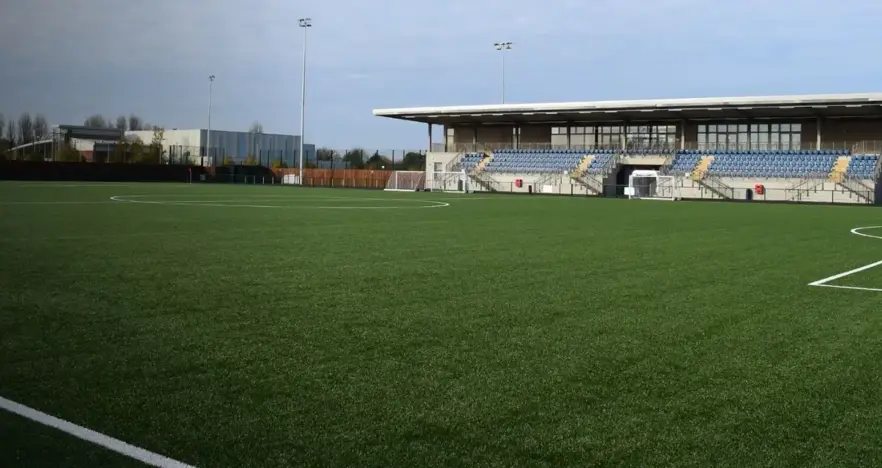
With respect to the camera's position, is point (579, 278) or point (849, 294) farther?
point (579, 278)

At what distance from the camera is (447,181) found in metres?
63.1

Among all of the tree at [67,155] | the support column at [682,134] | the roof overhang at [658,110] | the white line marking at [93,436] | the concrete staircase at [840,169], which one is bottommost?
the white line marking at [93,436]

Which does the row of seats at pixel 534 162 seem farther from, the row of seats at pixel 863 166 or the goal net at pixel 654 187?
the row of seats at pixel 863 166

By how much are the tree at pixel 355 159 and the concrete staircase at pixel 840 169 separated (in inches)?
1890

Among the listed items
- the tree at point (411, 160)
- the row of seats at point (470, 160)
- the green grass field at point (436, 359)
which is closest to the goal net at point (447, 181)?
the row of seats at point (470, 160)

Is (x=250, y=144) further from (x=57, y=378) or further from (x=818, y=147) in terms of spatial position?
(x=57, y=378)

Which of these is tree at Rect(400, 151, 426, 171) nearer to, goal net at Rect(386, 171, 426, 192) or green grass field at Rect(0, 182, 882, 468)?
goal net at Rect(386, 171, 426, 192)

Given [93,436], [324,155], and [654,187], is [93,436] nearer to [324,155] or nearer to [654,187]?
[654,187]

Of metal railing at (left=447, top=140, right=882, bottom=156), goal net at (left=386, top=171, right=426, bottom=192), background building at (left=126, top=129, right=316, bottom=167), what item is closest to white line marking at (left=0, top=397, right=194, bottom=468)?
metal railing at (left=447, top=140, right=882, bottom=156)

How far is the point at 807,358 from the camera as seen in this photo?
6094mm

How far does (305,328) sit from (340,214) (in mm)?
17883

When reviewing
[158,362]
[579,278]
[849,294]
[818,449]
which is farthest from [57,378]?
[849,294]

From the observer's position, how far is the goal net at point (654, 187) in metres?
52.9

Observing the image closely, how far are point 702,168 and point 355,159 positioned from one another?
43.4 metres
